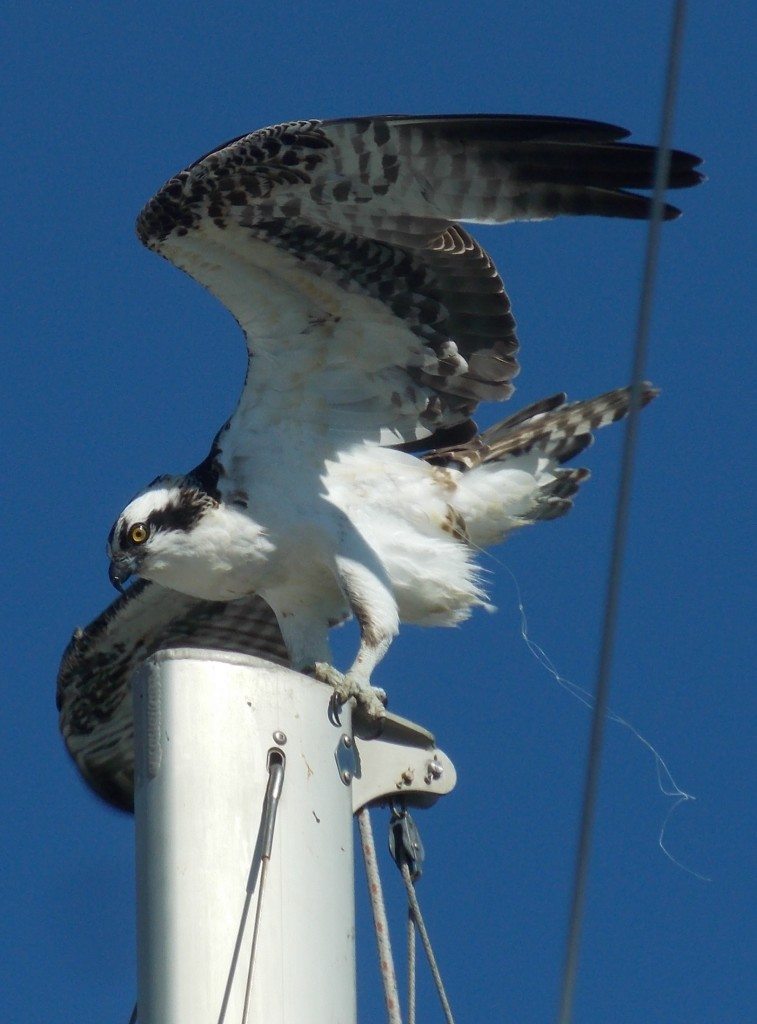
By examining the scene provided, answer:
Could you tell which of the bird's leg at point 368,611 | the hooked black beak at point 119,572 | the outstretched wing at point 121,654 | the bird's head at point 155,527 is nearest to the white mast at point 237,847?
the bird's leg at point 368,611

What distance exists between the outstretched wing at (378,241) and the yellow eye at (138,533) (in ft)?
2.23

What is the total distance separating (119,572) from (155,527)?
0.29 m

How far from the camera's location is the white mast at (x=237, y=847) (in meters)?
4.68

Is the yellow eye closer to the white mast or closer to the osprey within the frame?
the osprey

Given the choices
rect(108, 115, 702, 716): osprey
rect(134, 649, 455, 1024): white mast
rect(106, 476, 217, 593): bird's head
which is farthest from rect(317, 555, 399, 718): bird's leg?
rect(134, 649, 455, 1024): white mast

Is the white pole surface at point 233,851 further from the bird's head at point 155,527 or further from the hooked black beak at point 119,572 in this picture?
the hooked black beak at point 119,572

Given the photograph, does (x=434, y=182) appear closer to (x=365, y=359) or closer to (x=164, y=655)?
(x=365, y=359)

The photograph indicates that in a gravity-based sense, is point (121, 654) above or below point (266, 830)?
above

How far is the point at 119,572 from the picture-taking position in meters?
8.23

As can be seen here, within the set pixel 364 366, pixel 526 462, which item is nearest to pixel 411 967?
pixel 364 366

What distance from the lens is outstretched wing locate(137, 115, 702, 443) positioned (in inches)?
304

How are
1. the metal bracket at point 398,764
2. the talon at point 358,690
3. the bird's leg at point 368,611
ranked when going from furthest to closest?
the bird's leg at point 368,611 → the talon at point 358,690 → the metal bracket at point 398,764

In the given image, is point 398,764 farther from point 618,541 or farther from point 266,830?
point 618,541

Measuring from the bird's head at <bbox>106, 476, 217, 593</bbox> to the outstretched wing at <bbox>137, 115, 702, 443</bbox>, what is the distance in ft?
1.55
